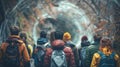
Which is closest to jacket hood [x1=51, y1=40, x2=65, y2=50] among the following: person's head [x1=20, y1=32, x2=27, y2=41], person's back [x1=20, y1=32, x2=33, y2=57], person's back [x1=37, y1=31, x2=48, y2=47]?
person's back [x1=37, y1=31, x2=48, y2=47]

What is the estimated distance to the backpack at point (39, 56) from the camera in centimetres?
1049

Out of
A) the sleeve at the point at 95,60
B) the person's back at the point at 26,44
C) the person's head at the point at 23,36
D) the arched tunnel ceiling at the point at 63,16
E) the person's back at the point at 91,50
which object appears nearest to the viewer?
the sleeve at the point at 95,60

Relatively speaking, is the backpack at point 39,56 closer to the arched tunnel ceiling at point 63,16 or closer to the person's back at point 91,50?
the arched tunnel ceiling at point 63,16

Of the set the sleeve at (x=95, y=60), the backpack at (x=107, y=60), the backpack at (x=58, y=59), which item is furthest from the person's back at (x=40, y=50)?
the backpack at (x=107, y=60)

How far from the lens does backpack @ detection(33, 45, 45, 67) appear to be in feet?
34.4

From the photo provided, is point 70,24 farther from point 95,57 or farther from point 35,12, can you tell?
point 95,57

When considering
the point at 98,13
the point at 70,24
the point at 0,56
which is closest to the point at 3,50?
the point at 0,56

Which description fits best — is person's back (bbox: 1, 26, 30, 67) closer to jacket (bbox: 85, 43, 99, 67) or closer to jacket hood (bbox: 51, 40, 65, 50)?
jacket hood (bbox: 51, 40, 65, 50)

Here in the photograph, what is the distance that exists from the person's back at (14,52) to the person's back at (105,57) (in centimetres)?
199

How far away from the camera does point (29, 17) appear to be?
12.0 metres

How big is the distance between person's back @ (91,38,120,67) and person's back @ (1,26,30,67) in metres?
1.99

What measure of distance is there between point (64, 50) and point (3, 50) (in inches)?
70.0

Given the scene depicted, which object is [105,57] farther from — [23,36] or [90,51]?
[23,36]

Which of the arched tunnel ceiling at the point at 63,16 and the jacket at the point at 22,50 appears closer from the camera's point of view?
the jacket at the point at 22,50
